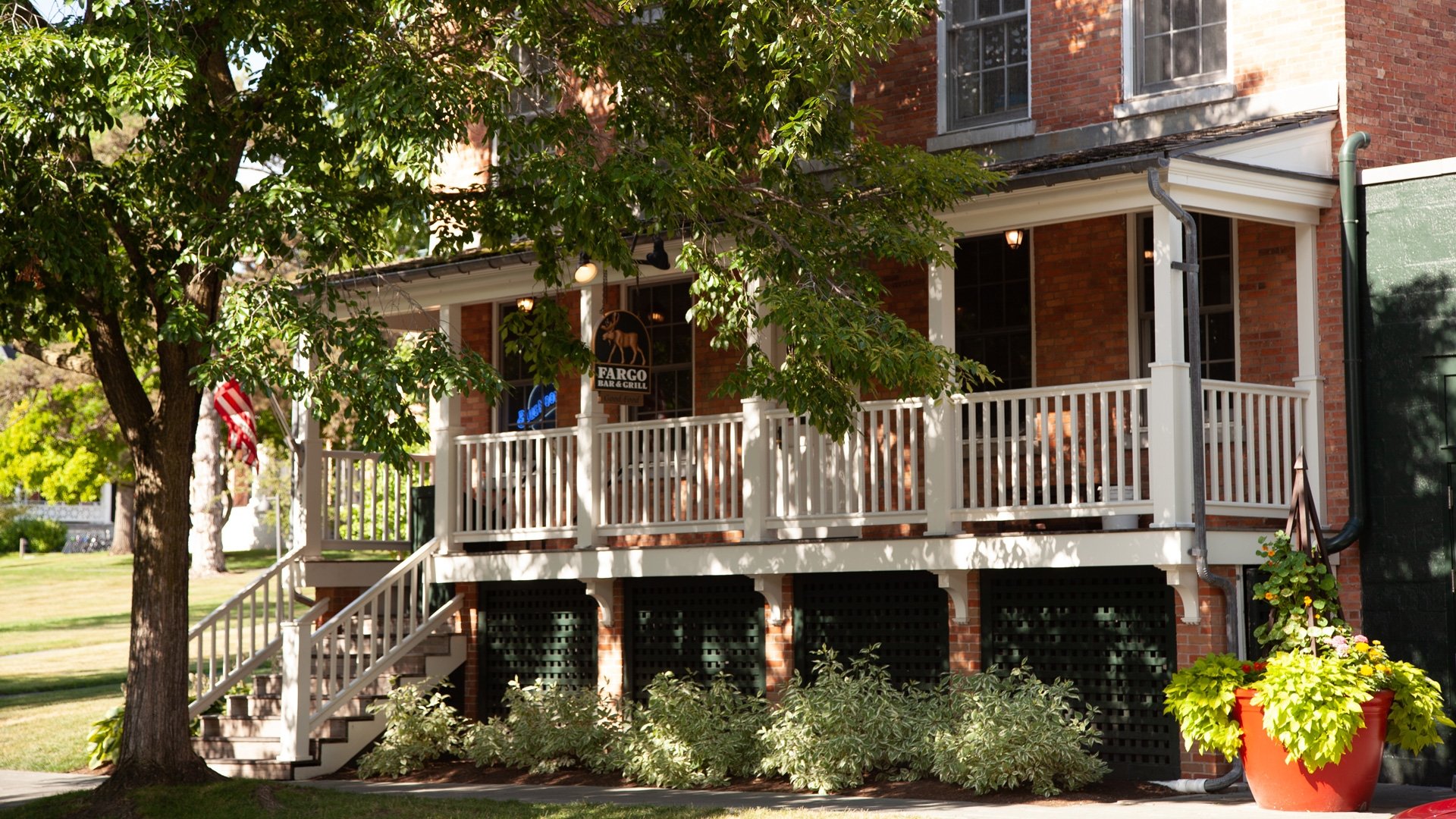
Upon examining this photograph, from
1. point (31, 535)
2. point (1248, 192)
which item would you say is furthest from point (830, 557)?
point (31, 535)

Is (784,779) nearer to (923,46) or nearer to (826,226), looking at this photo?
(826,226)

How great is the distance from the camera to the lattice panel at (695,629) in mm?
15195

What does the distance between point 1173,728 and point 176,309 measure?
7.89 m

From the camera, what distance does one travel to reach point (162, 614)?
42.0 feet

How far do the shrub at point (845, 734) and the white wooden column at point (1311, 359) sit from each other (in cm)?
360

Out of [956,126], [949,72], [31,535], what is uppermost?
[949,72]

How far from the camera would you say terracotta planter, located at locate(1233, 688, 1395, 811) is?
11.3 m

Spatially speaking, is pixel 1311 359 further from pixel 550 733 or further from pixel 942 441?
pixel 550 733

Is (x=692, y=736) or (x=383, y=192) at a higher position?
(x=383, y=192)

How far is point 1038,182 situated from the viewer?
12797 millimetres

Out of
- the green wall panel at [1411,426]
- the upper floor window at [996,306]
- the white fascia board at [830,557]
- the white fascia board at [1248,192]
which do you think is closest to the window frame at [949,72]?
the upper floor window at [996,306]

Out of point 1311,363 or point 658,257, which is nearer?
point 1311,363

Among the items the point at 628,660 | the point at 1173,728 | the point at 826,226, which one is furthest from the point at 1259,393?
the point at 628,660

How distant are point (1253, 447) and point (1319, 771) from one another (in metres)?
2.59
